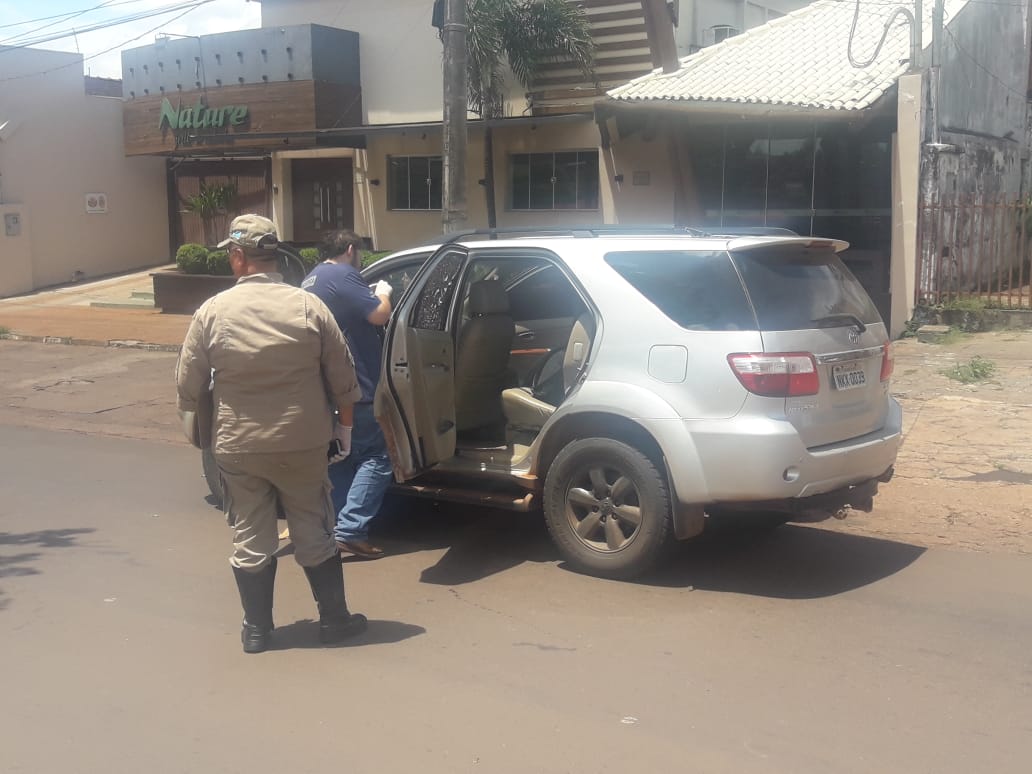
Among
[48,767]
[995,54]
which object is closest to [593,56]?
[995,54]

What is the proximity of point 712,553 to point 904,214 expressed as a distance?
9327 mm

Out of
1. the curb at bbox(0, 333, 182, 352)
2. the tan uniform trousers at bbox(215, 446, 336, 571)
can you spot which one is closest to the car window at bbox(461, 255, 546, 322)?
the tan uniform trousers at bbox(215, 446, 336, 571)

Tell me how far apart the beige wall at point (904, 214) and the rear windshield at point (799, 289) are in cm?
876

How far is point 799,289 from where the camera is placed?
566 centimetres

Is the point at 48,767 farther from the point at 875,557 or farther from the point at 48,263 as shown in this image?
the point at 48,263

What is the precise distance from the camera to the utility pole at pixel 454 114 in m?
10.9

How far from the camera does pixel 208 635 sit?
5.11 meters

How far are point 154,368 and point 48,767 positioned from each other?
10725 millimetres

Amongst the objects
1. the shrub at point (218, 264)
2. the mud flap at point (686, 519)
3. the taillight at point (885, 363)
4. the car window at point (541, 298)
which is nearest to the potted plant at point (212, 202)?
the shrub at point (218, 264)

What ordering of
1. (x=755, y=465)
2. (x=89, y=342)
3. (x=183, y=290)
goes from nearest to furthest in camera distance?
(x=755, y=465) → (x=89, y=342) → (x=183, y=290)

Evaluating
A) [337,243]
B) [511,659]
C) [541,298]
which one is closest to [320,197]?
[541,298]

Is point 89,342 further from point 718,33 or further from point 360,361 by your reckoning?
point 360,361

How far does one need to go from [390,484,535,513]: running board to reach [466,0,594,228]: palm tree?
40.5 ft

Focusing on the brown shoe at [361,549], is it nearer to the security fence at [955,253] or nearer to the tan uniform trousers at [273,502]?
the tan uniform trousers at [273,502]
